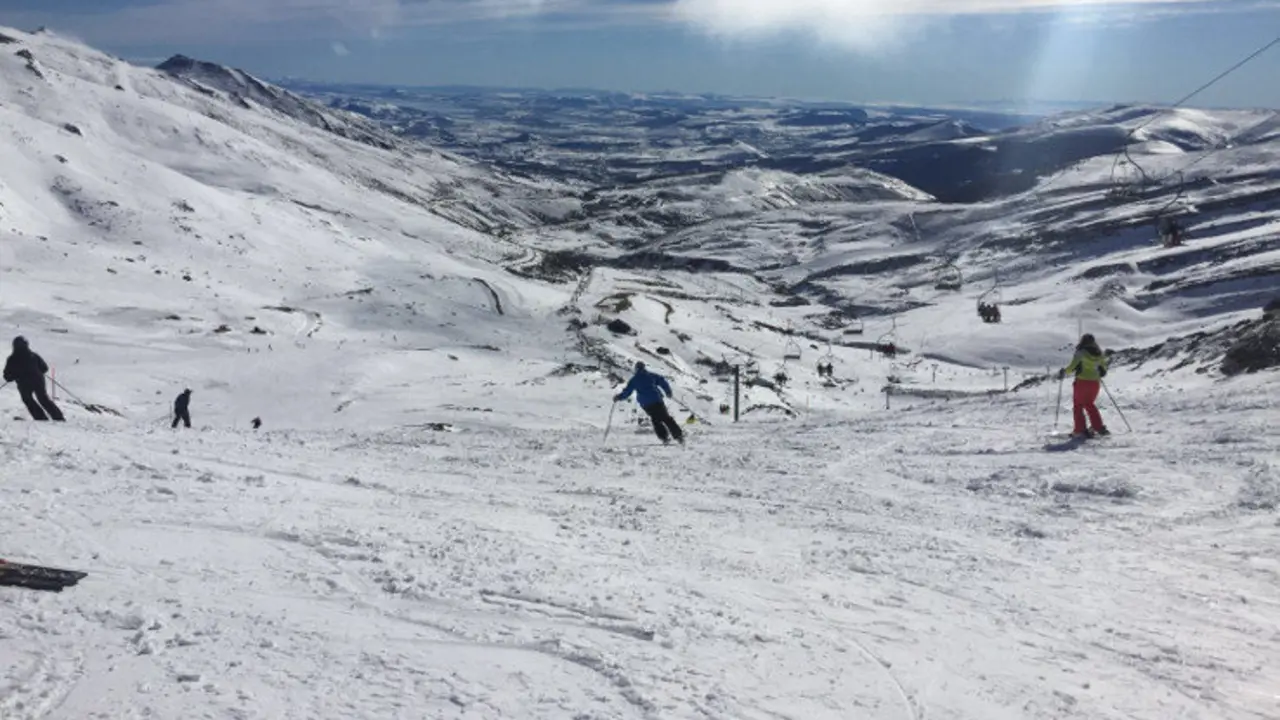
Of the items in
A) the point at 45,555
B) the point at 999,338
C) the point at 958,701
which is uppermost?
the point at 999,338

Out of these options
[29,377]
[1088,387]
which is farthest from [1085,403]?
[29,377]

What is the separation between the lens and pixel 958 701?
6.33 m

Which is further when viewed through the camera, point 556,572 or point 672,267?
point 672,267

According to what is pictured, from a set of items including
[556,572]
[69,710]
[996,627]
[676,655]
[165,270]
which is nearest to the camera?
[69,710]

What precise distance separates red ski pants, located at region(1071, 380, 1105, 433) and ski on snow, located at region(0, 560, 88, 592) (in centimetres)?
1526

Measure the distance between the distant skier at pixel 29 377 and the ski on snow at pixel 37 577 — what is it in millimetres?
11922

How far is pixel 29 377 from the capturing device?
17656 millimetres

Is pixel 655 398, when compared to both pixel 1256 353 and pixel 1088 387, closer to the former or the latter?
pixel 1088 387

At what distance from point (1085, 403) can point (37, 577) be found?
15.8 m

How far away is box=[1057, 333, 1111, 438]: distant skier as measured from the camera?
645 inches

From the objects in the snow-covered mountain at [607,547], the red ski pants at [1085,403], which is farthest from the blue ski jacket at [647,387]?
the red ski pants at [1085,403]

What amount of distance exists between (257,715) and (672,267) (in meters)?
140

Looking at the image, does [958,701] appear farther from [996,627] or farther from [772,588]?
[772,588]

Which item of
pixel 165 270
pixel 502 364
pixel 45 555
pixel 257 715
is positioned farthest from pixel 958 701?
pixel 165 270
